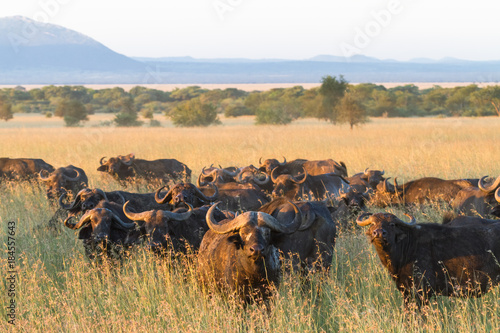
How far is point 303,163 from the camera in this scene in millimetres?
14953

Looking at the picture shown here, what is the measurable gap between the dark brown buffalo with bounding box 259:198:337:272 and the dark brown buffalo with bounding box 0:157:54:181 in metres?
9.76

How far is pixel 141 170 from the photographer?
16109mm

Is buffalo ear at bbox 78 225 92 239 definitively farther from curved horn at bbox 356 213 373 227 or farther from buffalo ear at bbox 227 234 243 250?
curved horn at bbox 356 213 373 227

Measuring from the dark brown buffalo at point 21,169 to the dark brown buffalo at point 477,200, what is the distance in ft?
32.8

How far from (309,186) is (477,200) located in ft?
11.3

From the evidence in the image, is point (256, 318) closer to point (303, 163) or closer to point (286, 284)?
point (286, 284)

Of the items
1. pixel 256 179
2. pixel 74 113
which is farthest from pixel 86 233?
pixel 74 113

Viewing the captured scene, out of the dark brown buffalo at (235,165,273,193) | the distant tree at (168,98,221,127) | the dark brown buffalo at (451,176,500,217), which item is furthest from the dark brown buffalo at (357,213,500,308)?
the distant tree at (168,98,221,127)

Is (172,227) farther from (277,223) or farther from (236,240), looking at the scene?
(277,223)

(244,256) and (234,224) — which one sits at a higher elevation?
(234,224)

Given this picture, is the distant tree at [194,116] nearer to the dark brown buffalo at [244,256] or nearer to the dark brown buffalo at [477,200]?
the dark brown buffalo at [477,200]

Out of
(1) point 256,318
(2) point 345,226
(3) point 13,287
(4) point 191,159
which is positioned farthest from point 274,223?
(4) point 191,159

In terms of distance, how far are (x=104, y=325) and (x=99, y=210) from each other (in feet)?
6.61

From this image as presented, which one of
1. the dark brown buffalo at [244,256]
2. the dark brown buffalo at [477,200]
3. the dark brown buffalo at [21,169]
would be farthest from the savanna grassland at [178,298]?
the dark brown buffalo at [21,169]
